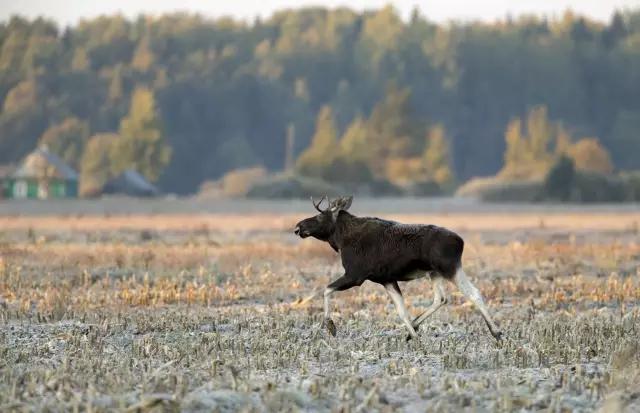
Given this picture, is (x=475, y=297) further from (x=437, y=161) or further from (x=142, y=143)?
(x=142, y=143)

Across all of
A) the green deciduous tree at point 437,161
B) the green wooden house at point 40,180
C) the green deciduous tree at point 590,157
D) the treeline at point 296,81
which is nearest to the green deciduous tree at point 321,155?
the green deciduous tree at point 437,161

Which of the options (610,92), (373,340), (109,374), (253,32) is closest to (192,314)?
(373,340)

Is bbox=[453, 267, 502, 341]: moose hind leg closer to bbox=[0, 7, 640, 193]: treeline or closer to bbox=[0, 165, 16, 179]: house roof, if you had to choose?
bbox=[0, 165, 16, 179]: house roof

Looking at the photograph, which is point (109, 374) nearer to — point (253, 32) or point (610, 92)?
point (610, 92)

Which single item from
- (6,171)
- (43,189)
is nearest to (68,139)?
(6,171)

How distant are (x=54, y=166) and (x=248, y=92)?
34.3 m

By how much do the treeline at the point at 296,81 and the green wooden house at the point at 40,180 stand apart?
29.5 feet

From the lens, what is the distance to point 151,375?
1002cm

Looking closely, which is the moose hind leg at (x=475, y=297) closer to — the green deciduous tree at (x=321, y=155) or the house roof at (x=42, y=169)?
the green deciduous tree at (x=321, y=155)

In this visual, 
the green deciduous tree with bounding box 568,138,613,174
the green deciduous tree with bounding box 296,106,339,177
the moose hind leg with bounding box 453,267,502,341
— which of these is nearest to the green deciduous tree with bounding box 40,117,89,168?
the green deciduous tree with bounding box 296,106,339,177

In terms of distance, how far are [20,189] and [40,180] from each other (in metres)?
1.77

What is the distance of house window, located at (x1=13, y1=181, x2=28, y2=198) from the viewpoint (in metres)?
96.7

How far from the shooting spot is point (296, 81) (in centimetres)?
13275

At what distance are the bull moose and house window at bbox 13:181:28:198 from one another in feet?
279
